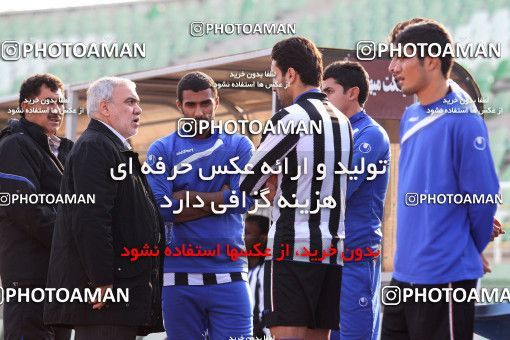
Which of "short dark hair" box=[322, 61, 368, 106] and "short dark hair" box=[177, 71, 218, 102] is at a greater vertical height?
"short dark hair" box=[322, 61, 368, 106]

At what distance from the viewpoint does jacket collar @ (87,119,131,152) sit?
4.25 meters

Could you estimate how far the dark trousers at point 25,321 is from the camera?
477cm

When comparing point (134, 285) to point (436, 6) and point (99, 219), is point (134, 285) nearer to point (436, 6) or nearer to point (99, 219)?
point (99, 219)

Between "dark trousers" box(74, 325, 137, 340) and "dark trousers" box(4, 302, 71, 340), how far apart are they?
719 mm

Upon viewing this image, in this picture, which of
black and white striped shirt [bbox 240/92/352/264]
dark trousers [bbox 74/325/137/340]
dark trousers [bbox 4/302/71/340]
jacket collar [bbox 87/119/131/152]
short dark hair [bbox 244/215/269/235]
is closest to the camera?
A: black and white striped shirt [bbox 240/92/352/264]

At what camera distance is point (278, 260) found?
391 cm

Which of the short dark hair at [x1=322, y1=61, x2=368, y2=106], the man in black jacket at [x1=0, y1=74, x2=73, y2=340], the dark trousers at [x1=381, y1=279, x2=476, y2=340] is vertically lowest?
the dark trousers at [x1=381, y1=279, x2=476, y2=340]

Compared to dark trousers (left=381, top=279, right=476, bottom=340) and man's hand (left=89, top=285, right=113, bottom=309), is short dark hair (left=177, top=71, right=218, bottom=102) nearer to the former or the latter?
man's hand (left=89, top=285, right=113, bottom=309)

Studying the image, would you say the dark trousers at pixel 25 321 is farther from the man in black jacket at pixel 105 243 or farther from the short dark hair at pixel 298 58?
the short dark hair at pixel 298 58

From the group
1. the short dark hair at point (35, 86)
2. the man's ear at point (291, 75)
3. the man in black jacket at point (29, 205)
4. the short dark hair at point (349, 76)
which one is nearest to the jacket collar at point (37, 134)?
the man in black jacket at point (29, 205)

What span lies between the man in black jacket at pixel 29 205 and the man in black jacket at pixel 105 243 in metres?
0.65

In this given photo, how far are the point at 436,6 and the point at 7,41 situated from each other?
10.3 meters

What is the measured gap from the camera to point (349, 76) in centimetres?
490

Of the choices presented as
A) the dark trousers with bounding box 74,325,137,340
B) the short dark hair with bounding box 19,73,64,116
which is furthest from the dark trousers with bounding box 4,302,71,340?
the short dark hair with bounding box 19,73,64,116
